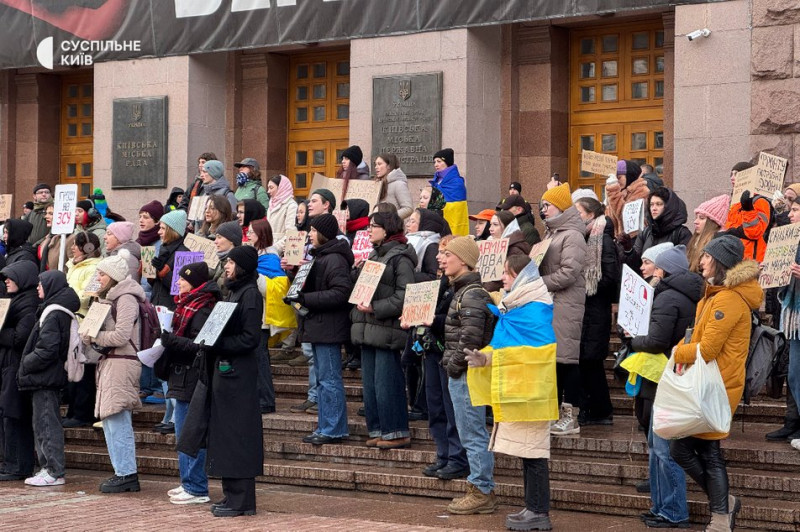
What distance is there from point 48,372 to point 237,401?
8.18 feet

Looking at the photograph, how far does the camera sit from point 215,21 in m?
19.8

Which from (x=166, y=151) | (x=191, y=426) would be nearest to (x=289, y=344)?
(x=191, y=426)

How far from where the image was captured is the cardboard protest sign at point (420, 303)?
10.2 metres

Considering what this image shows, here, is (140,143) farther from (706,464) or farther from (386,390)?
(706,464)

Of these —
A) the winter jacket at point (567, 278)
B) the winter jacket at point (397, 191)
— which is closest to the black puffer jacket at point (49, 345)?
the winter jacket at point (397, 191)

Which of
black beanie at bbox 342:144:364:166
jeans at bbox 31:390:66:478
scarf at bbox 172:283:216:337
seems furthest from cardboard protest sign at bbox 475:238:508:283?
black beanie at bbox 342:144:364:166

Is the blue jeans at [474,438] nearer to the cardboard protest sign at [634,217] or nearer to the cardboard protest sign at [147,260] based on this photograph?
the cardboard protest sign at [634,217]

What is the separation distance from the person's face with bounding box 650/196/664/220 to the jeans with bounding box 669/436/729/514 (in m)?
3.24

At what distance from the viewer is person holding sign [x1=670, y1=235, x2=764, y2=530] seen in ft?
28.2

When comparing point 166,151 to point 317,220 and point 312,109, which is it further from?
point 317,220

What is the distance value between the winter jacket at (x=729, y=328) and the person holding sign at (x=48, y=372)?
18.4 ft

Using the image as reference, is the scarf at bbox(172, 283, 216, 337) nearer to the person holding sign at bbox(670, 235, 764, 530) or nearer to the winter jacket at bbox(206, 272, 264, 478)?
the winter jacket at bbox(206, 272, 264, 478)

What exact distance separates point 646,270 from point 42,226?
31.2 feet

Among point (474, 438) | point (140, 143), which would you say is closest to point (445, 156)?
point (474, 438)
